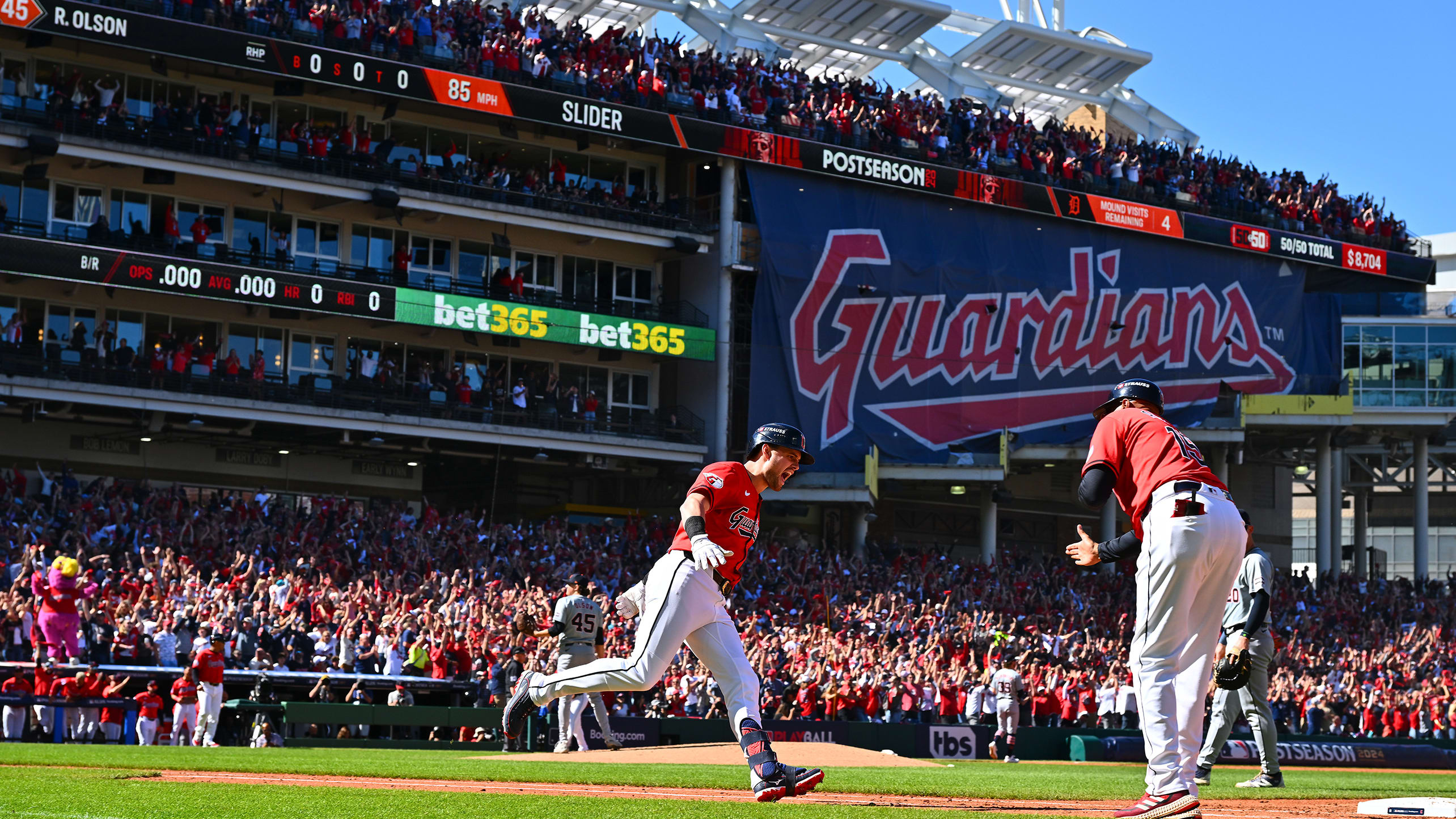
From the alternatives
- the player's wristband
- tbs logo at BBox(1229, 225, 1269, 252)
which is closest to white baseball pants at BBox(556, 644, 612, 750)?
the player's wristband

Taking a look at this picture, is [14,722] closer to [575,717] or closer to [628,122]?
→ [575,717]

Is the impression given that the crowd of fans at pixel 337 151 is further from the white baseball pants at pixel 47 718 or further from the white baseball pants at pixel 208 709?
the white baseball pants at pixel 208 709

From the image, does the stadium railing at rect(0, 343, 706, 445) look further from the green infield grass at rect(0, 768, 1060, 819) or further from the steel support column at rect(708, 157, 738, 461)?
the green infield grass at rect(0, 768, 1060, 819)

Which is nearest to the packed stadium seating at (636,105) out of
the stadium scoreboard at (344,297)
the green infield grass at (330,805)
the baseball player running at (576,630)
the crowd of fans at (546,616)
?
the stadium scoreboard at (344,297)

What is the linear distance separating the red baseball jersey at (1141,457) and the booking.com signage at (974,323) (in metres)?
35.3

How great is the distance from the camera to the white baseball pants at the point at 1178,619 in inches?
298

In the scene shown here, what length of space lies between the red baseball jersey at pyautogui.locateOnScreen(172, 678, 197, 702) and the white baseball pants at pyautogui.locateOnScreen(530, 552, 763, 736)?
12787mm

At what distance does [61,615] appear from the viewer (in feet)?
68.3

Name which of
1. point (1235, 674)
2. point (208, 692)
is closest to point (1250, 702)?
point (1235, 674)

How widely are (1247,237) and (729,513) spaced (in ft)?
151

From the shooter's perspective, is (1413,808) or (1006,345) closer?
(1413,808)

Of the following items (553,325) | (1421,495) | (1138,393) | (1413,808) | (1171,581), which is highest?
(553,325)

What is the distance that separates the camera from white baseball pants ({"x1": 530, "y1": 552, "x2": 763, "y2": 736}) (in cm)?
855

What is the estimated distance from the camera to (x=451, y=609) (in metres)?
27.0
